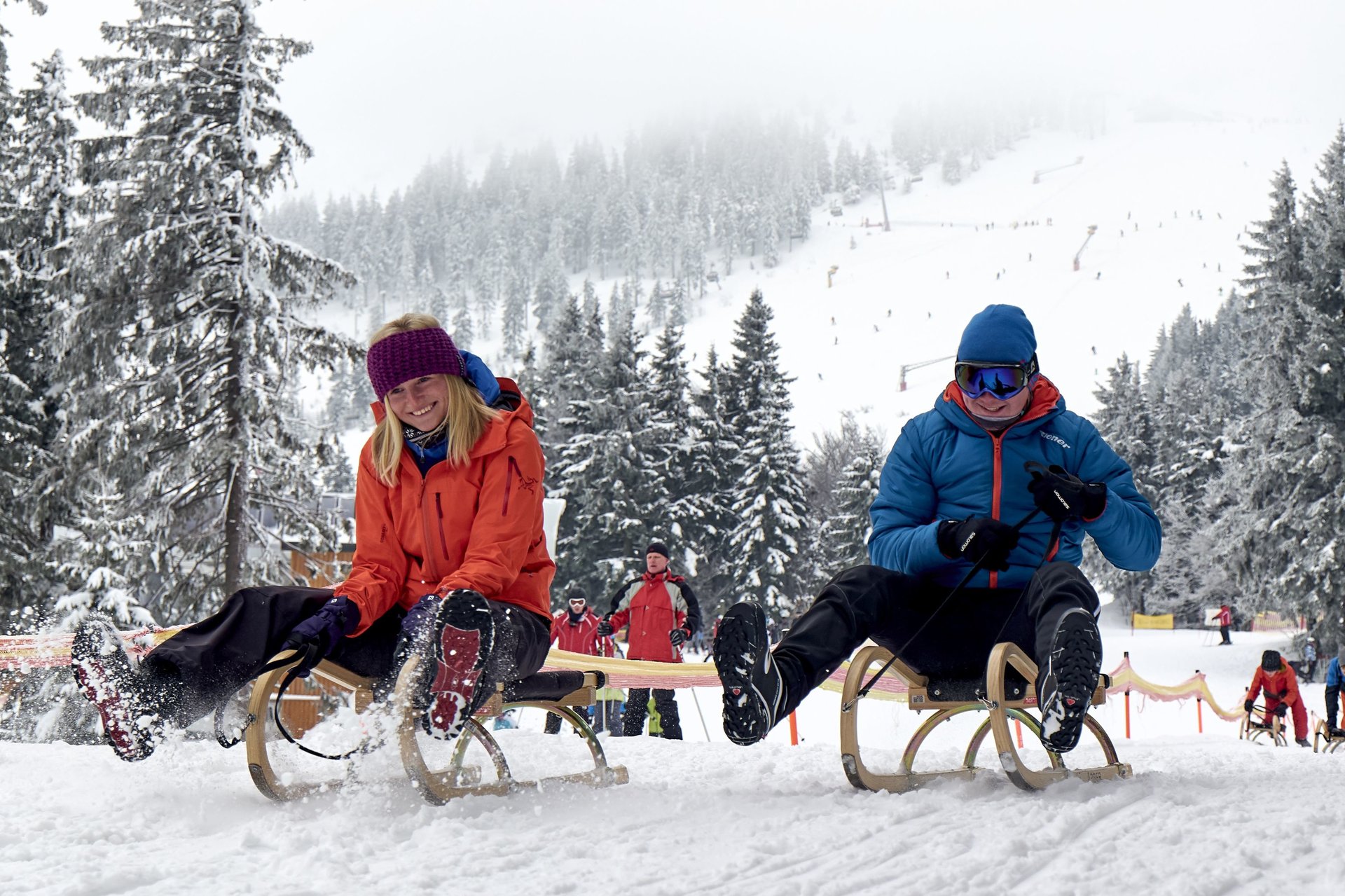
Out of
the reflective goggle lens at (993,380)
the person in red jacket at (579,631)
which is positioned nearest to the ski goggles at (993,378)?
the reflective goggle lens at (993,380)

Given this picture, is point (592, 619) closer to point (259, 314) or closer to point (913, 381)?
point (259, 314)

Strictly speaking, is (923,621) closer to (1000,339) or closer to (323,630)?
(1000,339)

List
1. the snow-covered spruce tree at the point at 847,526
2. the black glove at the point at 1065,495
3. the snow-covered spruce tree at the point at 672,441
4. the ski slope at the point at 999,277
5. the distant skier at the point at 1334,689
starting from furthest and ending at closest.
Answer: the ski slope at the point at 999,277, the snow-covered spruce tree at the point at 847,526, the snow-covered spruce tree at the point at 672,441, the distant skier at the point at 1334,689, the black glove at the point at 1065,495

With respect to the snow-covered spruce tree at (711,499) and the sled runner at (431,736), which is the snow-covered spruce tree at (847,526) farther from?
the sled runner at (431,736)

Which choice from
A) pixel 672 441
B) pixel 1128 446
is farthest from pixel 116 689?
pixel 1128 446

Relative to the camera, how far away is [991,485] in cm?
390

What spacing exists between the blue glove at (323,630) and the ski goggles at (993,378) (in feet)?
7.18

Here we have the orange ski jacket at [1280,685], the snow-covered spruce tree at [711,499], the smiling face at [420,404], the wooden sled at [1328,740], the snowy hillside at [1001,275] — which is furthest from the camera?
the snowy hillside at [1001,275]

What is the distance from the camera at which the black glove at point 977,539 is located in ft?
11.5

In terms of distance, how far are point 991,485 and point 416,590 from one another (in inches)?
80.1

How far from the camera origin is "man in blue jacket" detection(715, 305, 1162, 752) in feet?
11.5

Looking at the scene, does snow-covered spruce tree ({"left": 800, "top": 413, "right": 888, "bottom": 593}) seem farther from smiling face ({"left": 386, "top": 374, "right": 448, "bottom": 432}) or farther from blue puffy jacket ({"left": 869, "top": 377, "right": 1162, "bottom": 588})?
smiling face ({"left": 386, "top": 374, "right": 448, "bottom": 432})

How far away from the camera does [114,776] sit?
3.76 meters

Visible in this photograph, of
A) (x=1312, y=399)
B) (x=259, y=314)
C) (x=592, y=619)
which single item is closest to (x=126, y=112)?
(x=259, y=314)
